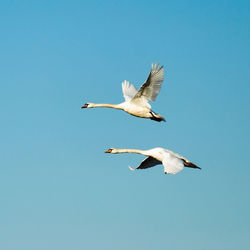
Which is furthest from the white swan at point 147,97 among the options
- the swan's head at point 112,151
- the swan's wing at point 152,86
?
the swan's head at point 112,151

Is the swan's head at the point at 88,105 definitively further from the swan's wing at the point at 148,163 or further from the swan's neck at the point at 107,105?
the swan's wing at the point at 148,163

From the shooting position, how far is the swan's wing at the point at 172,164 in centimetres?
4392

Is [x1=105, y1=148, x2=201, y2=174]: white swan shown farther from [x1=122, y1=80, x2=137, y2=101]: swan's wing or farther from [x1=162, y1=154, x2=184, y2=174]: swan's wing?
[x1=122, y1=80, x2=137, y2=101]: swan's wing

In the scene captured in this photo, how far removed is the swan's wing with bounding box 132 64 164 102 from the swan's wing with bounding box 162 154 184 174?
6862 mm

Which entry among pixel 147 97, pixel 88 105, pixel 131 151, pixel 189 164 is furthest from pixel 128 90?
pixel 189 164

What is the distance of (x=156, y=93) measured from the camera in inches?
2090

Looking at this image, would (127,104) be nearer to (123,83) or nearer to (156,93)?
(156,93)

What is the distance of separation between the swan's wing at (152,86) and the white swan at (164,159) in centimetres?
397

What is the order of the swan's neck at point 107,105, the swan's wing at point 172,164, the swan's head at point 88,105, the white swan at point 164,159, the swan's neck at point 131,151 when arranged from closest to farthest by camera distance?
the swan's wing at point 172,164 → the white swan at point 164,159 → the swan's neck at point 131,151 → the swan's neck at point 107,105 → the swan's head at point 88,105

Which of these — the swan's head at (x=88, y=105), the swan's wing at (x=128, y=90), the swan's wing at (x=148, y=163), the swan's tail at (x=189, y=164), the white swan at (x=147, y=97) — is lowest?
the swan's tail at (x=189, y=164)

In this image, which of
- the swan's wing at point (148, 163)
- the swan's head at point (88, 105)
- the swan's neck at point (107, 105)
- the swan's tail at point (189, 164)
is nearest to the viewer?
the swan's tail at point (189, 164)

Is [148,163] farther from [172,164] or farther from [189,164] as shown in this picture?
[172,164]

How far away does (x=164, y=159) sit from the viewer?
4659cm

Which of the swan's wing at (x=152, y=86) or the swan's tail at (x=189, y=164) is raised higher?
the swan's wing at (x=152, y=86)
